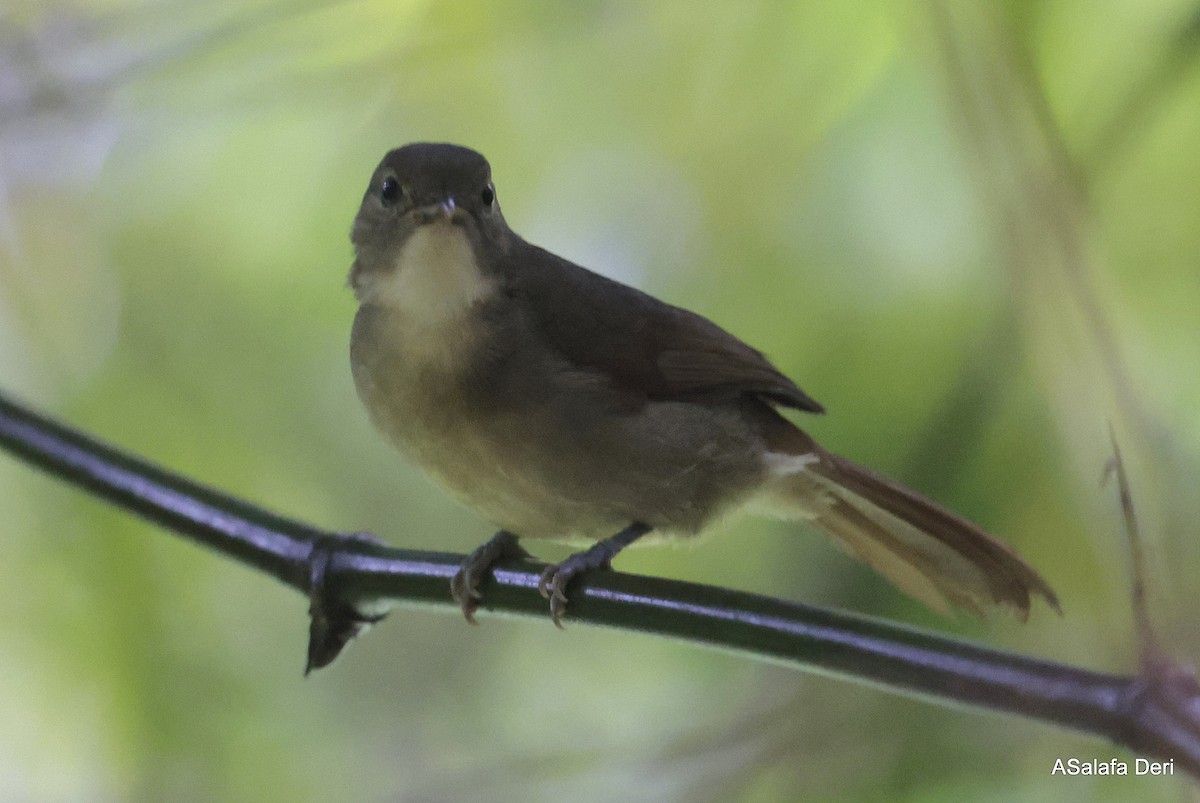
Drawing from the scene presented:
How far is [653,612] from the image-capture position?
60.9 inches

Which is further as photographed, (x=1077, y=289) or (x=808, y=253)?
(x=808, y=253)

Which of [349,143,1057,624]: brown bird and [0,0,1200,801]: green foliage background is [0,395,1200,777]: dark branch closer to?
[349,143,1057,624]: brown bird

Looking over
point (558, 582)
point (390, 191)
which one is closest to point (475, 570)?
point (558, 582)

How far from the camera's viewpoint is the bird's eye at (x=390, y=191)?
8.24 feet

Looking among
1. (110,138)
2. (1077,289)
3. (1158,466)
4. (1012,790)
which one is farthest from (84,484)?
(110,138)

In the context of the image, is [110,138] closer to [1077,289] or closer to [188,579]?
[188,579]

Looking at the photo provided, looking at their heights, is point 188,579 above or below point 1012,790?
above

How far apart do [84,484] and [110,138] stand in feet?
6.56

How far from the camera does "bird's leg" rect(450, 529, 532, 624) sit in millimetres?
1816

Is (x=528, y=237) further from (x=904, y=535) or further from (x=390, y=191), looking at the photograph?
(x=904, y=535)

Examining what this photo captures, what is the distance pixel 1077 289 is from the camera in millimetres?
1624

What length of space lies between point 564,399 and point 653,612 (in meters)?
0.93

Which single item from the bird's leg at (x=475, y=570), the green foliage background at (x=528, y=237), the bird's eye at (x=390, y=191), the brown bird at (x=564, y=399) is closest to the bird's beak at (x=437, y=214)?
the brown bird at (x=564, y=399)

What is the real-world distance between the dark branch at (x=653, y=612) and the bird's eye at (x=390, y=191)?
0.81 meters
